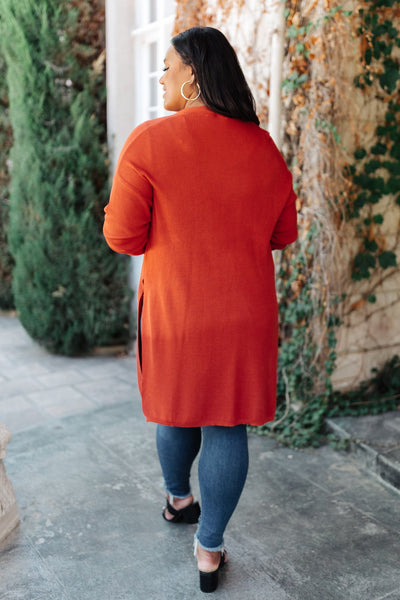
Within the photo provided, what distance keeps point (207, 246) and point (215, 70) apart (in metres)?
0.49

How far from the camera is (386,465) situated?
253cm

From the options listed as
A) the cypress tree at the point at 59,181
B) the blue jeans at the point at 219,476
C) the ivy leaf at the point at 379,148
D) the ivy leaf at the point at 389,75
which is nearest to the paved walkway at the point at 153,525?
the blue jeans at the point at 219,476

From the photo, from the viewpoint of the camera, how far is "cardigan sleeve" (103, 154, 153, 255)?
1482 millimetres

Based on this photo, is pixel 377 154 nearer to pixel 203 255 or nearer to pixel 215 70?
pixel 215 70

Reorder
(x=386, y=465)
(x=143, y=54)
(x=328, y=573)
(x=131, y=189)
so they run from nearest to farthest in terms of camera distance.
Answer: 1. (x=131, y=189)
2. (x=328, y=573)
3. (x=386, y=465)
4. (x=143, y=54)

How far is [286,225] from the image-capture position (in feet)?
5.78

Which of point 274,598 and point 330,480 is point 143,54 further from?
point 274,598

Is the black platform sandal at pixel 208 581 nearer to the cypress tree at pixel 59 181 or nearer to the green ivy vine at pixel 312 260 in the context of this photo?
the green ivy vine at pixel 312 260

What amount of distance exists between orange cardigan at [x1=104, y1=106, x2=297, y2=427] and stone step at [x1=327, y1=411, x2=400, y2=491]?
111cm

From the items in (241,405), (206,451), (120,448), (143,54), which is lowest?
(120,448)

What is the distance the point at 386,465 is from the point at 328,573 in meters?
0.78

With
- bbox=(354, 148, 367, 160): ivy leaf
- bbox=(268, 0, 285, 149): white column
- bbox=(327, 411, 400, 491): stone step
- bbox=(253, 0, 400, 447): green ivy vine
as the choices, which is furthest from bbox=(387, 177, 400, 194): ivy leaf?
bbox=(327, 411, 400, 491): stone step

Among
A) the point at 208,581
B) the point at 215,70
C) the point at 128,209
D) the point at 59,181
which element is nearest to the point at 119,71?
the point at 59,181

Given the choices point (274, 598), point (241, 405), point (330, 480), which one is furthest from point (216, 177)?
point (330, 480)
